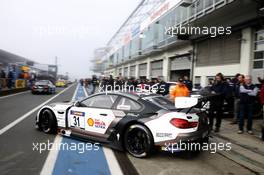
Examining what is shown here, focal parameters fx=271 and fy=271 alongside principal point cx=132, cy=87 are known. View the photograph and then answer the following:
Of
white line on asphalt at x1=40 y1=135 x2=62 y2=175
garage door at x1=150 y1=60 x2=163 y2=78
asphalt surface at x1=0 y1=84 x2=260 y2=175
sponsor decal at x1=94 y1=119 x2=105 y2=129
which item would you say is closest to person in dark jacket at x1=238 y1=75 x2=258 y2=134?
asphalt surface at x1=0 y1=84 x2=260 y2=175

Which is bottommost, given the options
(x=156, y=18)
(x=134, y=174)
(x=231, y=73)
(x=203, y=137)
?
(x=134, y=174)

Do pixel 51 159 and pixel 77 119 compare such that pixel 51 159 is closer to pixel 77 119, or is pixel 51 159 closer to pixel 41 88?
pixel 77 119

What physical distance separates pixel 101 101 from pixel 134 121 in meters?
1.19

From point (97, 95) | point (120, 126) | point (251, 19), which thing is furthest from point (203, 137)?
point (251, 19)

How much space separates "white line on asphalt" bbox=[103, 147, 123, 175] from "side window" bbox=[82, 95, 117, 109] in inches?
38.1

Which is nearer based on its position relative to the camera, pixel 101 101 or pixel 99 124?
pixel 99 124

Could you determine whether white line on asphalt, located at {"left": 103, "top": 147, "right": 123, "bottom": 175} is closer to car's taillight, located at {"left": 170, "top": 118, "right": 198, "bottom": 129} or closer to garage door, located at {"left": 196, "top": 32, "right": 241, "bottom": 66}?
car's taillight, located at {"left": 170, "top": 118, "right": 198, "bottom": 129}

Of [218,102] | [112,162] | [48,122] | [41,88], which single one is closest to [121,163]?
[112,162]

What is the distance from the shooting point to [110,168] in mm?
4617

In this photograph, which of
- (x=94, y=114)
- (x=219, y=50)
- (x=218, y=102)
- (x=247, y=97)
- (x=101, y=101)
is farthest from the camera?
(x=219, y=50)

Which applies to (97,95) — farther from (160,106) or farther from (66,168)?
(66,168)

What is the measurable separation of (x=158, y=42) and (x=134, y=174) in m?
22.1

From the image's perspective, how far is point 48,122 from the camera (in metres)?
7.04

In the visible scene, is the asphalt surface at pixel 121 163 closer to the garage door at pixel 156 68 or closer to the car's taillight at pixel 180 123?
the car's taillight at pixel 180 123
